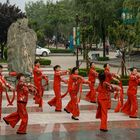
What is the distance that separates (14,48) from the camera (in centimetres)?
2255

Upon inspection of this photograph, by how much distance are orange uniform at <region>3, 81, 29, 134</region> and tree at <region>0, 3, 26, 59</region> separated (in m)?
32.8

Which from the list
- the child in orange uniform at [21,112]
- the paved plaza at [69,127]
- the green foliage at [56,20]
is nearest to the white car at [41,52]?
the green foliage at [56,20]

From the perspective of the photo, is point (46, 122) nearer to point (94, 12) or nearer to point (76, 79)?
point (76, 79)

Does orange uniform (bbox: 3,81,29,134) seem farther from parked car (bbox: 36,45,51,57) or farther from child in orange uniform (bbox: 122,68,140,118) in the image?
parked car (bbox: 36,45,51,57)

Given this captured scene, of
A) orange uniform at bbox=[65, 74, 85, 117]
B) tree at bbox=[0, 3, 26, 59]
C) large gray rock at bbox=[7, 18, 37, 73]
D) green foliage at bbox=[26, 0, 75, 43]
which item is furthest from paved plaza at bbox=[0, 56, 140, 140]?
green foliage at bbox=[26, 0, 75, 43]

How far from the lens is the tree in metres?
45.2


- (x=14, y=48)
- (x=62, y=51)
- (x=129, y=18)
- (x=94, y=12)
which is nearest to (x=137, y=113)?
(x=14, y=48)

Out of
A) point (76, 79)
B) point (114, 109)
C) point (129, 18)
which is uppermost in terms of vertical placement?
point (129, 18)

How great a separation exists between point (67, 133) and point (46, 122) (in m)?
1.65

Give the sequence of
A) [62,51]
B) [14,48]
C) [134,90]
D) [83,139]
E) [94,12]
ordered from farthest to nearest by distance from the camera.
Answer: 1. [62,51]
2. [94,12]
3. [14,48]
4. [134,90]
5. [83,139]

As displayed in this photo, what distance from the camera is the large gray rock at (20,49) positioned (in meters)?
22.3

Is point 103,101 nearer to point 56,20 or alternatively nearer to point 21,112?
point 21,112

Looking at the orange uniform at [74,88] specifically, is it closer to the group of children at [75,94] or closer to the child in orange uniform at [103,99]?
the group of children at [75,94]

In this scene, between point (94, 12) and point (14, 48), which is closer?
point (14, 48)
